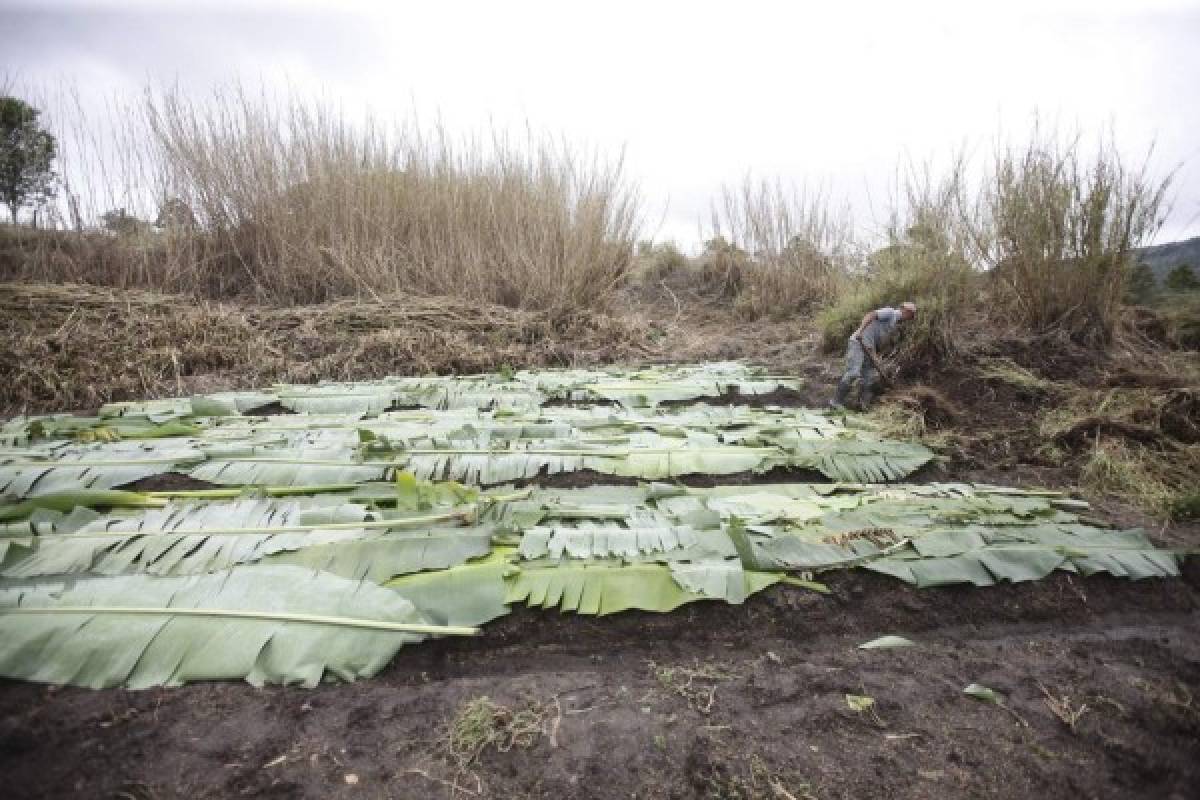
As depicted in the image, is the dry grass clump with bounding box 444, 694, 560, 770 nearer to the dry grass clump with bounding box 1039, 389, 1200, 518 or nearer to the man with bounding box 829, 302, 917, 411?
the dry grass clump with bounding box 1039, 389, 1200, 518

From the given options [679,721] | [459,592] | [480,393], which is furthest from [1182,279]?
[459,592]

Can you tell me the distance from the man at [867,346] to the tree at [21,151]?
1054 cm

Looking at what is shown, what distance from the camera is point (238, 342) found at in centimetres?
536

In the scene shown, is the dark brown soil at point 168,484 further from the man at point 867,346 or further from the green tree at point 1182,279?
the green tree at point 1182,279

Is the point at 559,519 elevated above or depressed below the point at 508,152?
below

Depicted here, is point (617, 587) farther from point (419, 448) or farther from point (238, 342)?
point (238, 342)

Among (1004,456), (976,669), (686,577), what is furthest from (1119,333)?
(686,577)

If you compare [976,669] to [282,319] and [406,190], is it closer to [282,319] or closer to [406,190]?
[282,319]

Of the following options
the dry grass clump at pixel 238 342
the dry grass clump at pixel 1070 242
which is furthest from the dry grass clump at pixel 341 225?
the dry grass clump at pixel 1070 242

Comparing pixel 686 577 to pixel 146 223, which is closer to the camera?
pixel 686 577

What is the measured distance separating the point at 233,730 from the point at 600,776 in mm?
A: 868

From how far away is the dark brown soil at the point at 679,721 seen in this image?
3.90 ft

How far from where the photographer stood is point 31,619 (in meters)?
1.49

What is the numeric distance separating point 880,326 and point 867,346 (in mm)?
242
